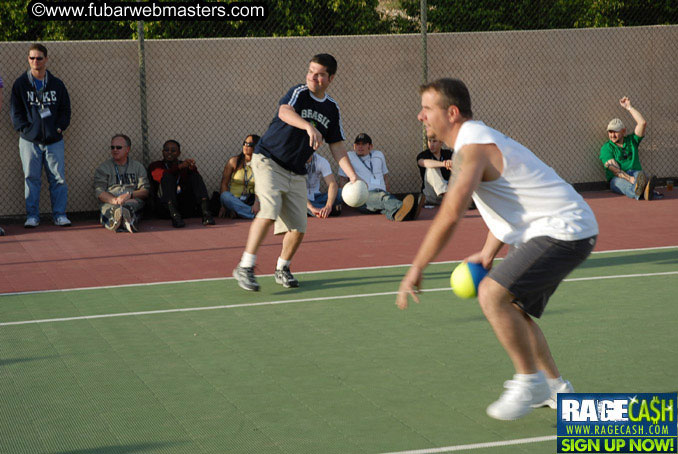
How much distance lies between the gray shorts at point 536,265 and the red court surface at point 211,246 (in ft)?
18.1

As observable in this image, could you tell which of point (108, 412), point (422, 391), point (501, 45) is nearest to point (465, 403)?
point (422, 391)

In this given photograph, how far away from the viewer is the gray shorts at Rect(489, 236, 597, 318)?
4.84m

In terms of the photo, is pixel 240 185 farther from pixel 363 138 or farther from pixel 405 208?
pixel 405 208

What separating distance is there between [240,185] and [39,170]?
117 inches

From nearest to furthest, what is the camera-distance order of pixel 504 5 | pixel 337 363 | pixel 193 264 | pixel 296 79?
pixel 337 363 → pixel 193 264 → pixel 296 79 → pixel 504 5

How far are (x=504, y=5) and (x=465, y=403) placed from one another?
2571cm

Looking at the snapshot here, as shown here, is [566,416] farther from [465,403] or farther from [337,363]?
[337,363]

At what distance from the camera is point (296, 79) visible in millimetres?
Result: 15641

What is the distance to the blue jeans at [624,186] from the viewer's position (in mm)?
16141

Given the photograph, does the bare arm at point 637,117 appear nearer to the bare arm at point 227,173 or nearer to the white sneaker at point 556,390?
the bare arm at point 227,173

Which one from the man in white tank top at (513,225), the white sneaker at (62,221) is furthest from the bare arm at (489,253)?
the white sneaker at (62,221)

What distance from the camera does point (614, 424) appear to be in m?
4.88

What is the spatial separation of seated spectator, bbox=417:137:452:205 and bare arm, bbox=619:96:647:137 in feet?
11.9

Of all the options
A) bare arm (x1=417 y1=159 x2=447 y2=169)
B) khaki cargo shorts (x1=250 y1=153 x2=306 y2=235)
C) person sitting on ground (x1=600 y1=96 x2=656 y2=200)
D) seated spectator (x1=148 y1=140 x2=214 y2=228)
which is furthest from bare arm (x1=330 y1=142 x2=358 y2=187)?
person sitting on ground (x1=600 y1=96 x2=656 y2=200)
